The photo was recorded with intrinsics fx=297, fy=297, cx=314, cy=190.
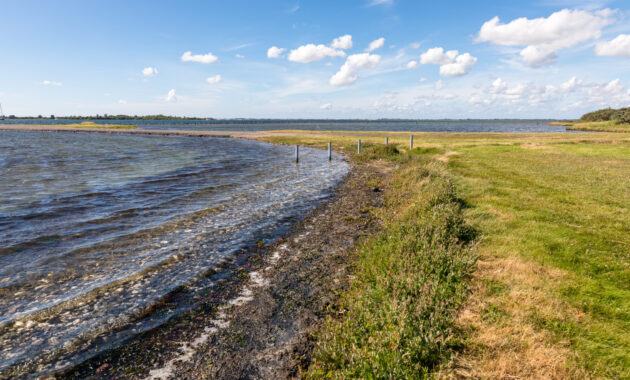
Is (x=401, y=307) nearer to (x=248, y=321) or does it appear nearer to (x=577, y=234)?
(x=248, y=321)

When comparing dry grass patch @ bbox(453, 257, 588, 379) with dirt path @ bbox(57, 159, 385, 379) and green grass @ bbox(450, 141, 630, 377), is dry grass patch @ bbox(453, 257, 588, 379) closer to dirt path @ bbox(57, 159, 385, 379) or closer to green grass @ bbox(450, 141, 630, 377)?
green grass @ bbox(450, 141, 630, 377)

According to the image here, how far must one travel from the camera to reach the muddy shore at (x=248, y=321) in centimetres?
539

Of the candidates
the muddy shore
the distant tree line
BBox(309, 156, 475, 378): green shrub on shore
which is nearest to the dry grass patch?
BBox(309, 156, 475, 378): green shrub on shore

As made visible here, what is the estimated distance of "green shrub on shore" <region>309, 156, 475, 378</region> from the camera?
4461 mm

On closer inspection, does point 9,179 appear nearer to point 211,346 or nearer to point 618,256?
point 211,346

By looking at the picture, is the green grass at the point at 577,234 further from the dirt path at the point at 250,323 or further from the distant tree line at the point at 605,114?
the distant tree line at the point at 605,114

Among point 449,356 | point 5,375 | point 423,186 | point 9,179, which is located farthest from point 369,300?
point 9,179

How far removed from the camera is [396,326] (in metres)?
4.98

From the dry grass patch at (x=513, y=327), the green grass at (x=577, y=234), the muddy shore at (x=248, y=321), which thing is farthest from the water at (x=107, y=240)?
the green grass at (x=577, y=234)

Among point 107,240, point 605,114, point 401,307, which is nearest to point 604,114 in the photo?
point 605,114

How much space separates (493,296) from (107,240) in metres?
12.9

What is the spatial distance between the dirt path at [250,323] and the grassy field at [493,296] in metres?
0.74

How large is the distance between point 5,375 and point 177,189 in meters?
16.3

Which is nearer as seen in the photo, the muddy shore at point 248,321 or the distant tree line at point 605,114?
the muddy shore at point 248,321
